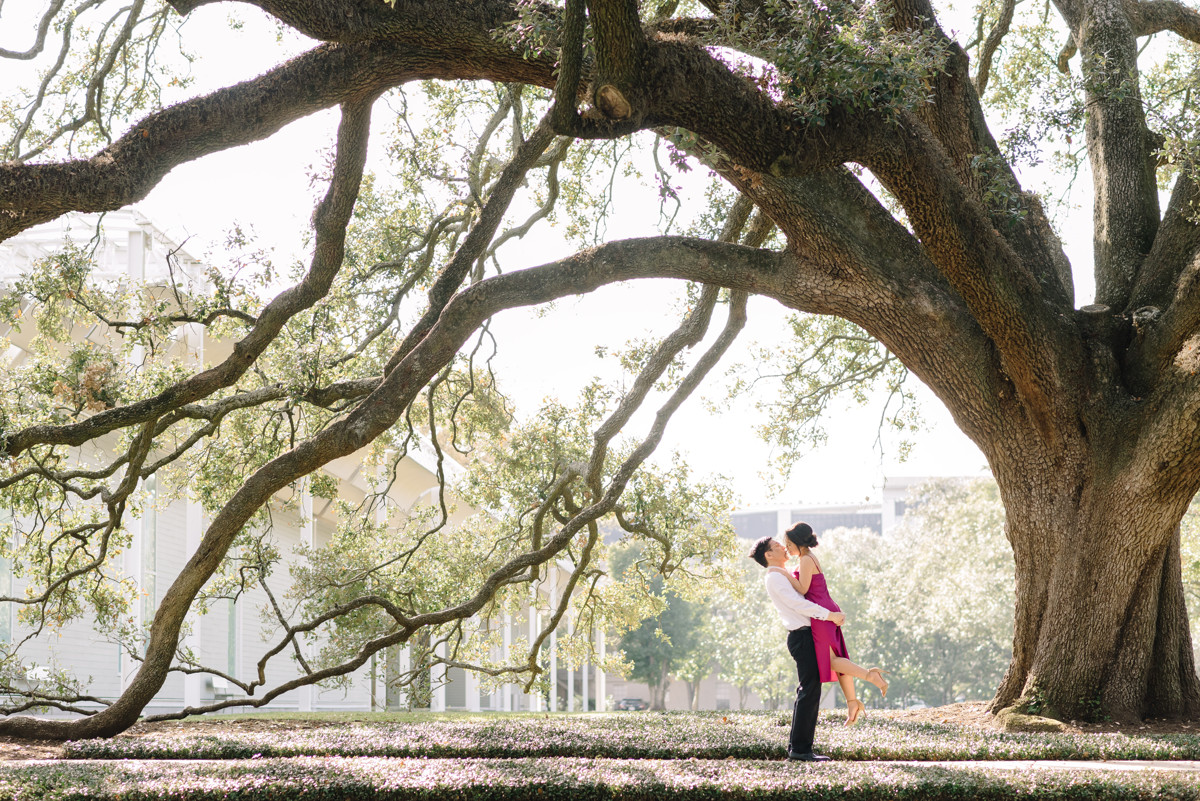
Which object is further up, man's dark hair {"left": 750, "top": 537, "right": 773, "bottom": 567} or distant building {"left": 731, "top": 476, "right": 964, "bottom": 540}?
distant building {"left": 731, "top": 476, "right": 964, "bottom": 540}

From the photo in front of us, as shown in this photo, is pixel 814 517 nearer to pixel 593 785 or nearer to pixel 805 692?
pixel 805 692

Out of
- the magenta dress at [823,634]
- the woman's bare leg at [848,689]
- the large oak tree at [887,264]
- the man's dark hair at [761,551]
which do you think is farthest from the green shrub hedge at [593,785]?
the large oak tree at [887,264]

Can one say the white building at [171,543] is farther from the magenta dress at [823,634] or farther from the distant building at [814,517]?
the distant building at [814,517]

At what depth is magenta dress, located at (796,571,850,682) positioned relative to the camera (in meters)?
7.08

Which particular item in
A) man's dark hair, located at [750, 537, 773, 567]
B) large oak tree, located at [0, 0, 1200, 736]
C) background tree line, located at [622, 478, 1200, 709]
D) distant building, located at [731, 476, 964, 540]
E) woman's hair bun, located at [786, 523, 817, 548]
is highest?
distant building, located at [731, 476, 964, 540]

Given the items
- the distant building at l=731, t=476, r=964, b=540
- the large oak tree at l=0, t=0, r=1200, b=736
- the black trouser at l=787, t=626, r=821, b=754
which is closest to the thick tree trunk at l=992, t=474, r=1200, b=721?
the large oak tree at l=0, t=0, r=1200, b=736

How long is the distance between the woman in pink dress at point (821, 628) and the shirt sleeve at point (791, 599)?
0.24 ft

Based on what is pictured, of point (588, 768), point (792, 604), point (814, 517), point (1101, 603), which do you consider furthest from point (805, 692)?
point (814, 517)

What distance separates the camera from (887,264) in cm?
902

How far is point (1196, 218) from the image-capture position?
8.82 m

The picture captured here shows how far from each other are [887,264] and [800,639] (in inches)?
145

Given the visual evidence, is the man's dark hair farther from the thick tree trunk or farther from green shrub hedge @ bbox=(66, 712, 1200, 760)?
the thick tree trunk

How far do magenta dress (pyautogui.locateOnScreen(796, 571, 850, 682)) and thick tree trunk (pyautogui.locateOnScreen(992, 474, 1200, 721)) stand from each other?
3343 millimetres

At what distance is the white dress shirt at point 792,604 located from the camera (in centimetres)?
702
